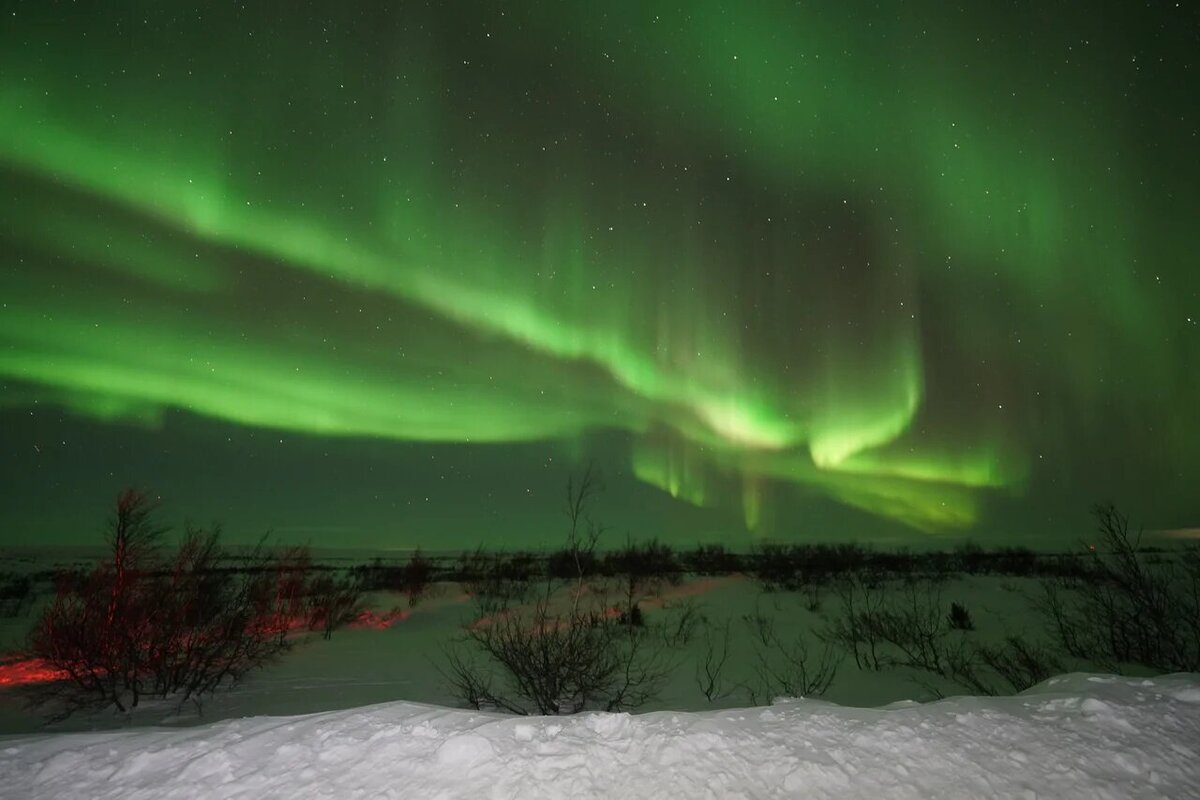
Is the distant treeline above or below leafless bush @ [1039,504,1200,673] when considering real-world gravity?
below

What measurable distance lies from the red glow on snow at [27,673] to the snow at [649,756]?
10.4 m

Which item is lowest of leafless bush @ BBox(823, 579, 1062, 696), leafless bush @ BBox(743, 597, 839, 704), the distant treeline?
Result: the distant treeline

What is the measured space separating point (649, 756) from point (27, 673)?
49.0 feet

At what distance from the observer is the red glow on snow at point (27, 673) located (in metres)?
10.8

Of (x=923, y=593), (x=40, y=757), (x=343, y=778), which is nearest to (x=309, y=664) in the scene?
(x=40, y=757)

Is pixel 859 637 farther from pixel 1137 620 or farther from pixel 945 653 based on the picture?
pixel 1137 620

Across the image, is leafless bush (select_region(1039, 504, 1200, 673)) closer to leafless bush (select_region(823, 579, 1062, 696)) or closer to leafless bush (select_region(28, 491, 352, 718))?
leafless bush (select_region(823, 579, 1062, 696))

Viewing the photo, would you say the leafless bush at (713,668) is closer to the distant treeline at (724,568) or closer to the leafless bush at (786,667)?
the leafless bush at (786,667)

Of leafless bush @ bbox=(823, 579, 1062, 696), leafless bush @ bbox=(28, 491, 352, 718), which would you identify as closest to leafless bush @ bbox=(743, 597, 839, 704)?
leafless bush @ bbox=(823, 579, 1062, 696)

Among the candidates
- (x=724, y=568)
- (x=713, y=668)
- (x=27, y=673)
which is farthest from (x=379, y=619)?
(x=724, y=568)

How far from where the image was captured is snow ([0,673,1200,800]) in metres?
3.07

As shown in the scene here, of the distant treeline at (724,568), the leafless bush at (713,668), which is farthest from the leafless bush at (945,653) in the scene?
the distant treeline at (724,568)

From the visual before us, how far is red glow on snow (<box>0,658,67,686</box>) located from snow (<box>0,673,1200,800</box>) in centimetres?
1042

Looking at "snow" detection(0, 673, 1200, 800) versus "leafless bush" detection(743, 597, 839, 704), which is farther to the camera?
"leafless bush" detection(743, 597, 839, 704)
